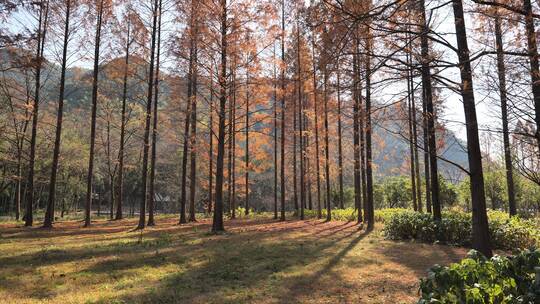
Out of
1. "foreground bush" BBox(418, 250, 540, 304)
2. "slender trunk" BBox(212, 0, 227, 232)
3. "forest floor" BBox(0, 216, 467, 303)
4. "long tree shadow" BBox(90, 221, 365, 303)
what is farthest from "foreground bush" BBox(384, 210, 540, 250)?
"foreground bush" BBox(418, 250, 540, 304)

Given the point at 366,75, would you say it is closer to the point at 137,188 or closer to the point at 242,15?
the point at 242,15

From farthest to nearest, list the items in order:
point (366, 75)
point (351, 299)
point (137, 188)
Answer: point (137, 188) → point (351, 299) → point (366, 75)

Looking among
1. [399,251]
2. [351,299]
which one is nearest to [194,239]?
[399,251]

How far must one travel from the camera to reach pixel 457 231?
36.1 ft

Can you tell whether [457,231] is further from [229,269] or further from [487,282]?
[487,282]

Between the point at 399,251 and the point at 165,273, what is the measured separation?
6.28 m

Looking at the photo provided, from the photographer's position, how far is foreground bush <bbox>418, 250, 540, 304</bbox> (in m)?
3.36

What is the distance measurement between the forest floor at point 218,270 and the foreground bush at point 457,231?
84 centimetres

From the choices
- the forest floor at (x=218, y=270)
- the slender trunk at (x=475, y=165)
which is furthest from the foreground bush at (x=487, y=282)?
the slender trunk at (x=475, y=165)

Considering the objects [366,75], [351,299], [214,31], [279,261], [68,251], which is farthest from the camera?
[214,31]

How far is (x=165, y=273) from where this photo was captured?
7164 millimetres

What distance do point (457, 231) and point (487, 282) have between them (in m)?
8.31

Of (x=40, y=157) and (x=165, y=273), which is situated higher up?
(x=40, y=157)

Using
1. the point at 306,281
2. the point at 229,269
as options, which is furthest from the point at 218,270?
the point at 306,281
